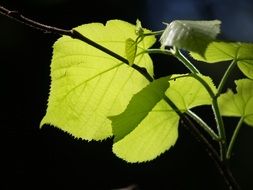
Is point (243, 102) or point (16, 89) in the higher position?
point (243, 102)

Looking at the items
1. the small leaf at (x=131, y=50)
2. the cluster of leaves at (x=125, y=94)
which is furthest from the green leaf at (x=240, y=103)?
the small leaf at (x=131, y=50)

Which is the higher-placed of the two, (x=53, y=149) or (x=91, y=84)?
(x=91, y=84)

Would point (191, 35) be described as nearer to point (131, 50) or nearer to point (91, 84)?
point (131, 50)

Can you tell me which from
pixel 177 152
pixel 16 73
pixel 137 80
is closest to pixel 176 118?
pixel 137 80

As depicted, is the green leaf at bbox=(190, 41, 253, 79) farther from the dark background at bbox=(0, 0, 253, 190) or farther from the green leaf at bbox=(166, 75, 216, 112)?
the dark background at bbox=(0, 0, 253, 190)

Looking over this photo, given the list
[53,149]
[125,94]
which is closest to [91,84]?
[125,94]

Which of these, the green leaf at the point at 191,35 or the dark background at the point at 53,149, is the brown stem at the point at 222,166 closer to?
the green leaf at the point at 191,35

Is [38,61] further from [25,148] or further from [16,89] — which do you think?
[25,148]
